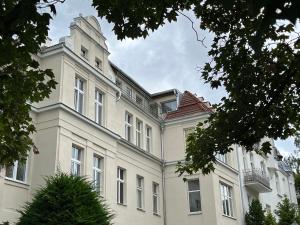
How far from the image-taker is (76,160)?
1923 cm

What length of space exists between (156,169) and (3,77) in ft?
67.4

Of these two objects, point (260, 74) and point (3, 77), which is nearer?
point (3, 77)

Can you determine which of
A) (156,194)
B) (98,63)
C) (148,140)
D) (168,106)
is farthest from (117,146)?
(168,106)

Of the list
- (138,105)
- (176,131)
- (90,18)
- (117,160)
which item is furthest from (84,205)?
(176,131)

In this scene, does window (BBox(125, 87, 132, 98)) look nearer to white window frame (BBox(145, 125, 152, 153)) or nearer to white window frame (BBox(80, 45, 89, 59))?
white window frame (BBox(145, 125, 152, 153))

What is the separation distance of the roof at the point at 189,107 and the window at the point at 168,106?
0.35 meters

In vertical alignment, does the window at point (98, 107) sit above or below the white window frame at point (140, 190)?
above

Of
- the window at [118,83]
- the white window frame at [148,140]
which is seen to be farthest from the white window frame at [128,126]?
the white window frame at [148,140]

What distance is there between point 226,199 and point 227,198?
0.79 ft

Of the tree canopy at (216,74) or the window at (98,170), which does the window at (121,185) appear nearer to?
the window at (98,170)

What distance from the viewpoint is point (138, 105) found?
86.7 ft

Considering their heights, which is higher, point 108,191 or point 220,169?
point 220,169

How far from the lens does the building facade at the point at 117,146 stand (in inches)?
706

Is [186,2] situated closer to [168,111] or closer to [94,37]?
[94,37]
